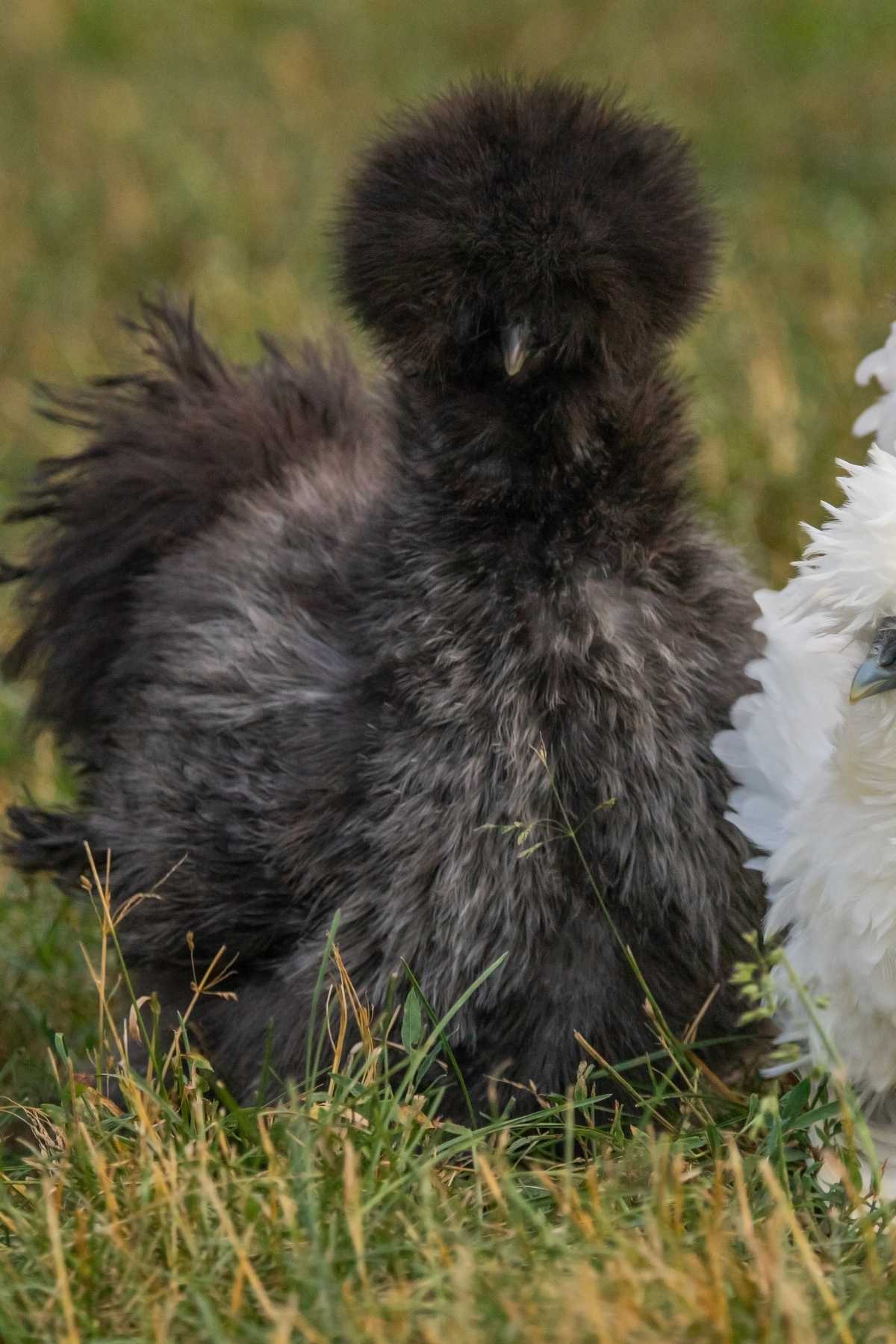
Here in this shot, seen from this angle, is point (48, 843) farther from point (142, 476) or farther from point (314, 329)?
point (314, 329)

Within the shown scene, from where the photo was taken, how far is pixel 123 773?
3135 mm

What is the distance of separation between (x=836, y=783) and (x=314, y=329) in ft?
12.0

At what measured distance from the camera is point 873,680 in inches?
91.3

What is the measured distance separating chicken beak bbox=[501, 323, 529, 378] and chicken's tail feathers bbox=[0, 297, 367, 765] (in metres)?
0.96

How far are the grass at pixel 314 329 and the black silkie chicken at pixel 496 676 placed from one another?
0.15 metres

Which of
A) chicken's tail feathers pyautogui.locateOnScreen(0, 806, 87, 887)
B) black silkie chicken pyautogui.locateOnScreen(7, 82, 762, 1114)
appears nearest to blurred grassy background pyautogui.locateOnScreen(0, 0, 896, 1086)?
chicken's tail feathers pyautogui.locateOnScreen(0, 806, 87, 887)

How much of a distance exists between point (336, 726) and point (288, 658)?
0.19 metres

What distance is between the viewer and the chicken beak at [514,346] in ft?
8.13

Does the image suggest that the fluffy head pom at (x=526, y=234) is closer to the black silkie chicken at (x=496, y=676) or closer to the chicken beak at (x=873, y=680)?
the black silkie chicken at (x=496, y=676)

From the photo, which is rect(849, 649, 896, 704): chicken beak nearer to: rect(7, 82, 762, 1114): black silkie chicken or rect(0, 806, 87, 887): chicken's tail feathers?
rect(7, 82, 762, 1114): black silkie chicken

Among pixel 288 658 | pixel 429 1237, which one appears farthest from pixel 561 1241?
pixel 288 658

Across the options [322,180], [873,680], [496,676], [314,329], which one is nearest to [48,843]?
[496,676]

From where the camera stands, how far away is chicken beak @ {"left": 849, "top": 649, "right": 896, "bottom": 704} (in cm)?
231

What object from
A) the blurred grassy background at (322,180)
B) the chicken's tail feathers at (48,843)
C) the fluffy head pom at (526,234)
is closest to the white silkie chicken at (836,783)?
the fluffy head pom at (526,234)
